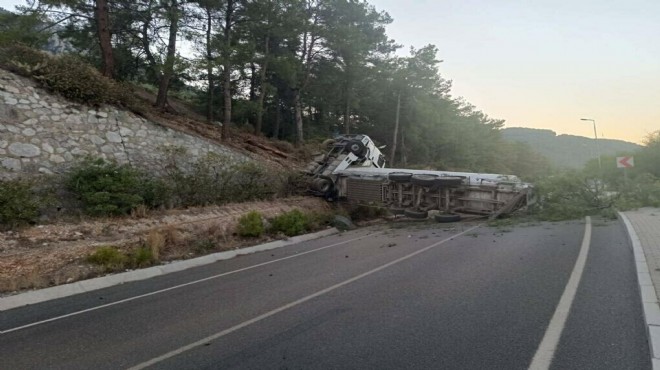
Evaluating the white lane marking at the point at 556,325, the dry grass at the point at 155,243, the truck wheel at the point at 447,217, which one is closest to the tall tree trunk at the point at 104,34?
the dry grass at the point at 155,243

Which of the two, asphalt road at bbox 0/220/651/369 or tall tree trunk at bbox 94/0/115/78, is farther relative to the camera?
tall tree trunk at bbox 94/0/115/78

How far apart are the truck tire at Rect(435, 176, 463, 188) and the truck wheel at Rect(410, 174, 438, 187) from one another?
0.17 meters

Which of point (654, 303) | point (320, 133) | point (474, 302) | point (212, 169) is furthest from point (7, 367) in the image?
point (320, 133)

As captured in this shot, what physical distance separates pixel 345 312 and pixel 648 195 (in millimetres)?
16099

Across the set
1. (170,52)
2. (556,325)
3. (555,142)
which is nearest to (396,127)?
(170,52)

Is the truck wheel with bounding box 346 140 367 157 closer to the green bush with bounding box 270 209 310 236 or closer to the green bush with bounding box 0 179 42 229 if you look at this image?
the green bush with bounding box 270 209 310 236

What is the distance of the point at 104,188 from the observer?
1205 cm

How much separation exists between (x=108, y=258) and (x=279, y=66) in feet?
54.3

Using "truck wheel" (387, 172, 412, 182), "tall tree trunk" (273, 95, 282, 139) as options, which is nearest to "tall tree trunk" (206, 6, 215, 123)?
"tall tree trunk" (273, 95, 282, 139)

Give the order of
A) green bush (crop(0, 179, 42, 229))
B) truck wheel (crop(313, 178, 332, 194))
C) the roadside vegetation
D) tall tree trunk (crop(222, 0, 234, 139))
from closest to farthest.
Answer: green bush (crop(0, 179, 42, 229)) → the roadside vegetation → tall tree trunk (crop(222, 0, 234, 139)) → truck wheel (crop(313, 178, 332, 194))

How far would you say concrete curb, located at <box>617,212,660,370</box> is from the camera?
160 inches

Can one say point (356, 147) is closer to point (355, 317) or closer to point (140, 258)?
point (140, 258)

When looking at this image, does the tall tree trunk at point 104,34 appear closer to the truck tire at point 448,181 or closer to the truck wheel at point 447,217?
the truck tire at point 448,181

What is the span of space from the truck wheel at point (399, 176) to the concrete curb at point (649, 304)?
9.66 metres
